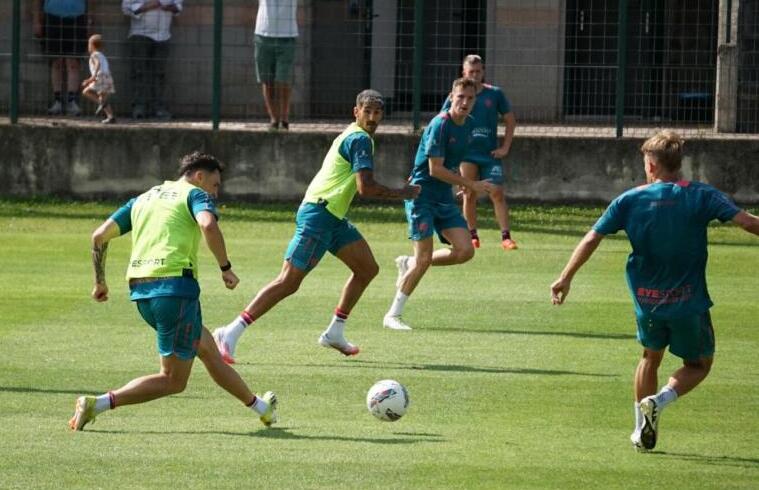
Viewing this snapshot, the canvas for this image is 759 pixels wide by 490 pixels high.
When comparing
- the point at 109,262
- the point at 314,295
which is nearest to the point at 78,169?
the point at 109,262

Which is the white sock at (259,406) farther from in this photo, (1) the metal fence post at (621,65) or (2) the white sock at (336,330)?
(1) the metal fence post at (621,65)

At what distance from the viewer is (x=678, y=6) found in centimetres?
2269

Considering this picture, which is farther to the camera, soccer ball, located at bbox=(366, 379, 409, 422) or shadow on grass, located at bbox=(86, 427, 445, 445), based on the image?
soccer ball, located at bbox=(366, 379, 409, 422)

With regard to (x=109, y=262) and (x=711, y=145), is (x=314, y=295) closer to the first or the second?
(x=109, y=262)

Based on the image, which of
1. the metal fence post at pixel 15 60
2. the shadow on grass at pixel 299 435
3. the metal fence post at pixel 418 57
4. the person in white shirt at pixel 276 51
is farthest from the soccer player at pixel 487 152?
the shadow on grass at pixel 299 435

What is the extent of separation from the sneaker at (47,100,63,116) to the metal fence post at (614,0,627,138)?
7.71m

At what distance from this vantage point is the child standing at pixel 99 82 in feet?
71.7

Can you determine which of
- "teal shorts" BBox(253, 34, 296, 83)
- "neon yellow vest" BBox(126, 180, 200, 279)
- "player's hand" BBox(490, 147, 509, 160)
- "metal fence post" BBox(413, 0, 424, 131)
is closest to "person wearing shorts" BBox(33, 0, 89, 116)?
"teal shorts" BBox(253, 34, 296, 83)

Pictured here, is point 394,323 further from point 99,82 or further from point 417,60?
point 99,82

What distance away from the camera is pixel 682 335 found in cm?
869

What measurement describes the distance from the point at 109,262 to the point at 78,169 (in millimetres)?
4943

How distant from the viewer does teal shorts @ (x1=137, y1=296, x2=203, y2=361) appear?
881cm

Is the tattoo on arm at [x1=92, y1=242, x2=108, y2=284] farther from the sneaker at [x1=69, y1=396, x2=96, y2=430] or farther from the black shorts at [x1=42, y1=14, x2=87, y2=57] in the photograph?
the black shorts at [x1=42, y1=14, x2=87, y2=57]

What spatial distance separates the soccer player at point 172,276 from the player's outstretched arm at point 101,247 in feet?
0.49
